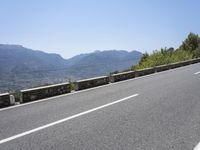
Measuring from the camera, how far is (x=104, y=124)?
6441 mm

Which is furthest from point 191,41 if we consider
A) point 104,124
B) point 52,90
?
point 104,124

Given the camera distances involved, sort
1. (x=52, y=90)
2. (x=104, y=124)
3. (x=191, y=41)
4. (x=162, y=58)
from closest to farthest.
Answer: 1. (x=104, y=124)
2. (x=52, y=90)
3. (x=162, y=58)
4. (x=191, y=41)

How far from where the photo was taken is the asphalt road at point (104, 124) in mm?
5078

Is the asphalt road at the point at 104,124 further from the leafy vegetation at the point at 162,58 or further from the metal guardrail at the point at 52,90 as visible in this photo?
the leafy vegetation at the point at 162,58

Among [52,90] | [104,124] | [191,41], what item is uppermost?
[191,41]

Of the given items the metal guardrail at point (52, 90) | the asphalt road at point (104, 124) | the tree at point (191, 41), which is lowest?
the asphalt road at point (104, 124)

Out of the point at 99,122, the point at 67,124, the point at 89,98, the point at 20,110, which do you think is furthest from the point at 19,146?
the point at 89,98

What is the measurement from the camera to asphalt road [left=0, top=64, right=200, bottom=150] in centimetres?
508

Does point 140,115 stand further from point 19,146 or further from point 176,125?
point 19,146

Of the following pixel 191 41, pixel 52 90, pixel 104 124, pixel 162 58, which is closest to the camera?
pixel 104 124

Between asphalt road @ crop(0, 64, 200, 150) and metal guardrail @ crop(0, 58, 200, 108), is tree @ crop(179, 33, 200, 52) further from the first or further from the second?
asphalt road @ crop(0, 64, 200, 150)

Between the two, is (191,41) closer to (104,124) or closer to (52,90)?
(52,90)

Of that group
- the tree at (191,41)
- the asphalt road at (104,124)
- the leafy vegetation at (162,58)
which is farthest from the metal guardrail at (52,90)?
the tree at (191,41)

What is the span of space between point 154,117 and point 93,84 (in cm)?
741
